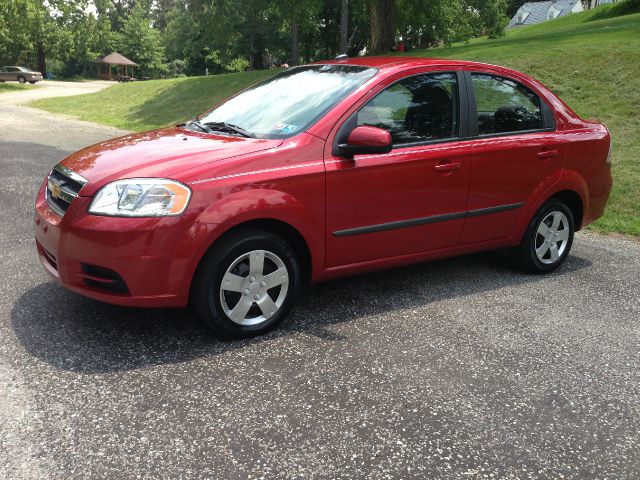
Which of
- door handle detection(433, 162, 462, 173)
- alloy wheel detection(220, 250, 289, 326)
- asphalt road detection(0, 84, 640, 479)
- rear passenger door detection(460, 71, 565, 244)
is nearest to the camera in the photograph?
asphalt road detection(0, 84, 640, 479)

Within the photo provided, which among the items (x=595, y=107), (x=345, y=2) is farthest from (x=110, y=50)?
(x=595, y=107)

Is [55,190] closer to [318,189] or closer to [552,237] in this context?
[318,189]

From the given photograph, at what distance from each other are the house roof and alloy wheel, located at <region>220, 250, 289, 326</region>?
8805 cm

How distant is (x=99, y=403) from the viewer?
3.02 m

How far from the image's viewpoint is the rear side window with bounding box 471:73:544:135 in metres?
4.76

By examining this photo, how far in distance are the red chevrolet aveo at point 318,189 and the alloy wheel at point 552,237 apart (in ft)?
0.05

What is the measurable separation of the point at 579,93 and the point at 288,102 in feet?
34.6

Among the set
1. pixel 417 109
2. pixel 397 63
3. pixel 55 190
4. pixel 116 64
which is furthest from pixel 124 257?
pixel 116 64

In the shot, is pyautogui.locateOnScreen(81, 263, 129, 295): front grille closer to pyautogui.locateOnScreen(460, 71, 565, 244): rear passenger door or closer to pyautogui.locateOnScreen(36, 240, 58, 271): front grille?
pyautogui.locateOnScreen(36, 240, 58, 271): front grille

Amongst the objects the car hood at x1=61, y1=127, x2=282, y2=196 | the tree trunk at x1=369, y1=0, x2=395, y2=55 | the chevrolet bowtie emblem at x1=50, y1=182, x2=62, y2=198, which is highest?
the tree trunk at x1=369, y1=0, x2=395, y2=55

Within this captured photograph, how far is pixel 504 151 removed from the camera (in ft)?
15.6

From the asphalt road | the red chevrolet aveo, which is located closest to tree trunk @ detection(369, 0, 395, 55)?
the red chevrolet aveo

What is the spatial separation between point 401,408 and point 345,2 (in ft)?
105

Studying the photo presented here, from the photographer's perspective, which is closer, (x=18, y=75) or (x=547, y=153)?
(x=547, y=153)
